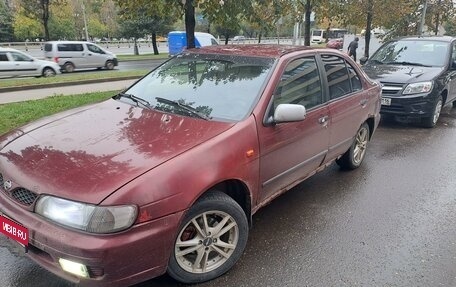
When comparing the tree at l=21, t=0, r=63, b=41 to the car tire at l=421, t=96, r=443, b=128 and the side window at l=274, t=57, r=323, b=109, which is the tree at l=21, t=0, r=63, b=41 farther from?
the side window at l=274, t=57, r=323, b=109

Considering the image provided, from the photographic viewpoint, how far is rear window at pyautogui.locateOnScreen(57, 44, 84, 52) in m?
19.4

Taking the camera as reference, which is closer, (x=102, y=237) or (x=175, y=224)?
(x=102, y=237)

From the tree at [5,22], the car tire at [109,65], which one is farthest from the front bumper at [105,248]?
the tree at [5,22]

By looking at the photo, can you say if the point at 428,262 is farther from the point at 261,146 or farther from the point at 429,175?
the point at 429,175

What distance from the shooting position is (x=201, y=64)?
148 inches

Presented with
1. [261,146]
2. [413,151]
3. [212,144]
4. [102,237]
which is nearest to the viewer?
[102,237]

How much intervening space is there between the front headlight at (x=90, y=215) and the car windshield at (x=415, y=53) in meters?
7.54

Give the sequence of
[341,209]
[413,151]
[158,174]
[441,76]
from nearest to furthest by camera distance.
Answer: [158,174] → [341,209] → [413,151] → [441,76]

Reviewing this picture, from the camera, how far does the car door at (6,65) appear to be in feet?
50.0

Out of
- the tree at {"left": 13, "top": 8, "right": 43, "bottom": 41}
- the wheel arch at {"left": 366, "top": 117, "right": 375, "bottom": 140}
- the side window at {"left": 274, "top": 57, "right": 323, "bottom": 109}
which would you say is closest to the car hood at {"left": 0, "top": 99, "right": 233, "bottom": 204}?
the side window at {"left": 274, "top": 57, "right": 323, "bottom": 109}

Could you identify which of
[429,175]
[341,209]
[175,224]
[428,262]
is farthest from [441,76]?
[175,224]

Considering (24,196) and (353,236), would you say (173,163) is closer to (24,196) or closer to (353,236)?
(24,196)

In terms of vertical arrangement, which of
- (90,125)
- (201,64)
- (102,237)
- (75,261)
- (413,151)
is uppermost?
(201,64)

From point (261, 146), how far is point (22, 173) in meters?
1.70
